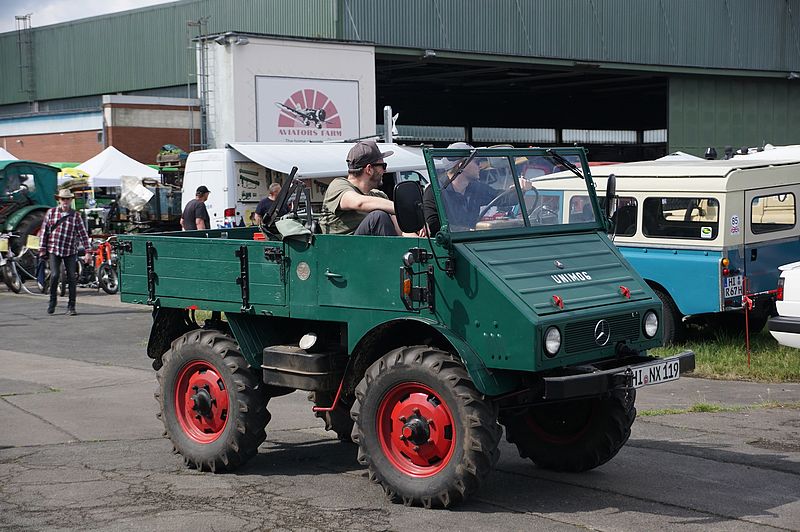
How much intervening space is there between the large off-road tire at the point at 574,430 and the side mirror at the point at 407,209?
1422 millimetres

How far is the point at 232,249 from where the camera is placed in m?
7.45

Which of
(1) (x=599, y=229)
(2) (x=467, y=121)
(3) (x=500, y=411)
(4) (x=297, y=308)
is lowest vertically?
(3) (x=500, y=411)

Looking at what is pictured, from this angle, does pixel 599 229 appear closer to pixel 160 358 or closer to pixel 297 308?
pixel 297 308

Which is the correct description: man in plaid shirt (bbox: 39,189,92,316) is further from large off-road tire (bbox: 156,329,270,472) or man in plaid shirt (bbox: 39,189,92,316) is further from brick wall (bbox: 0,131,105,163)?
brick wall (bbox: 0,131,105,163)

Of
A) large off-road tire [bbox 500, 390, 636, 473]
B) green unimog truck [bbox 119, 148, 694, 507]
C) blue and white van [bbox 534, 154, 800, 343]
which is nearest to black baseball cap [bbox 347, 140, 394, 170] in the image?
green unimog truck [bbox 119, 148, 694, 507]

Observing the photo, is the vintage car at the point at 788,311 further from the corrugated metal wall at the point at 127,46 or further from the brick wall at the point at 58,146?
the brick wall at the point at 58,146

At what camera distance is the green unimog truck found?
20.7 feet

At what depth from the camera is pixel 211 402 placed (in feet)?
24.9

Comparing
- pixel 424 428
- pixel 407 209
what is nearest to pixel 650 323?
pixel 424 428

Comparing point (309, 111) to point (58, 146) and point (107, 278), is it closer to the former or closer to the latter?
point (107, 278)

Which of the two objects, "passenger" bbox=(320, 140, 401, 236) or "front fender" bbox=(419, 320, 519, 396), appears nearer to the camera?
"front fender" bbox=(419, 320, 519, 396)

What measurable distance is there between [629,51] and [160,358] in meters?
31.4

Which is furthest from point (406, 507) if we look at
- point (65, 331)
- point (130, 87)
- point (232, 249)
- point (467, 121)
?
point (467, 121)

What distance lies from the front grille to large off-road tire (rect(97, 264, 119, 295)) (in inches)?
628
